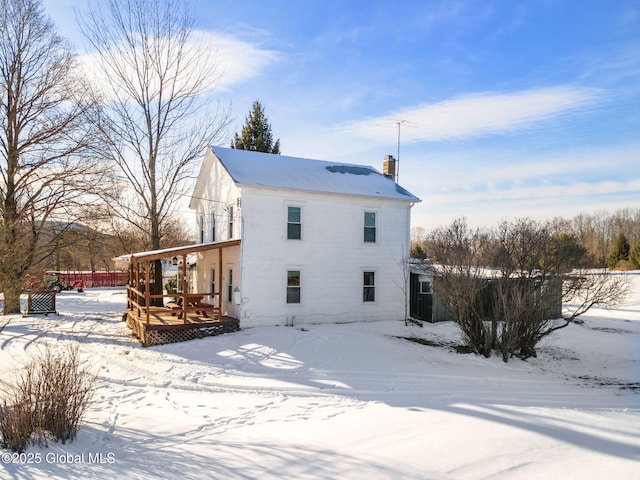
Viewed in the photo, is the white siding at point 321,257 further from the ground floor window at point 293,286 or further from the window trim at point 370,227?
the ground floor window at point 293,286

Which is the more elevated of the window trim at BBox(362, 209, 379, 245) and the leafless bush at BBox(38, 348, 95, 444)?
the window trim at BBox(362, 209, 379, 245)

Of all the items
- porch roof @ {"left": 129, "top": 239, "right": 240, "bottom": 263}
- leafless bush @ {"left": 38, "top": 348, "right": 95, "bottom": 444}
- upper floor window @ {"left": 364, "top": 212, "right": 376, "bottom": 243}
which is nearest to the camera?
leafless bush @ {"left": 38, "top": 348, "right": 95, "bottom": 444}

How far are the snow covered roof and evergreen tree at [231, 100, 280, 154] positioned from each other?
65.6 feet

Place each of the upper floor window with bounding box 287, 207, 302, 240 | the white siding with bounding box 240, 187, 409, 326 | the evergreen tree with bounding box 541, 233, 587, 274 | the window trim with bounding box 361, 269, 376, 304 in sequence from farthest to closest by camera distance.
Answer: the window trim with bounding box 361, 269, 376, 304 < the upper floor window with bounding box 287, 207, 302, 240 < the white siding with bounding box 240, 187, 409, 326 < the evergreen tree with bounding box 541, 233, 587, 274

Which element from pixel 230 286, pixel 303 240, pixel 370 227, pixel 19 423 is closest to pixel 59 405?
pixel 19 423

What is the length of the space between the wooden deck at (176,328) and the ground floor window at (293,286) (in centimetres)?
233

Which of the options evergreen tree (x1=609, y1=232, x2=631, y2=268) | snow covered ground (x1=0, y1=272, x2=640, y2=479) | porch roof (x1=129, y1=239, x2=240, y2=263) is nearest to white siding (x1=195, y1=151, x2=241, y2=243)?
porch roof (x1=129, y1=239, x2=240, y2=263)

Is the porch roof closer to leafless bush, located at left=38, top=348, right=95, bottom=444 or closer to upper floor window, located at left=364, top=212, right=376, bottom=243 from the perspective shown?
upper floor window, located at left=364, top=212, right=376, bottom=243

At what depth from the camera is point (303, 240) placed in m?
17.0

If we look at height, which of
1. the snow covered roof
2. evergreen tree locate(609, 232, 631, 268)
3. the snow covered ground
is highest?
the snow covered roof

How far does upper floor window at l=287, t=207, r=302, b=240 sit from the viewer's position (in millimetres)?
16938

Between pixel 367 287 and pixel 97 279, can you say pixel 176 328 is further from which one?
pixel 97 279

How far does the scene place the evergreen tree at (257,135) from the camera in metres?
39.3

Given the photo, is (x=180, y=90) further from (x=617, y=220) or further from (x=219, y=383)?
(x=617, y=220)
